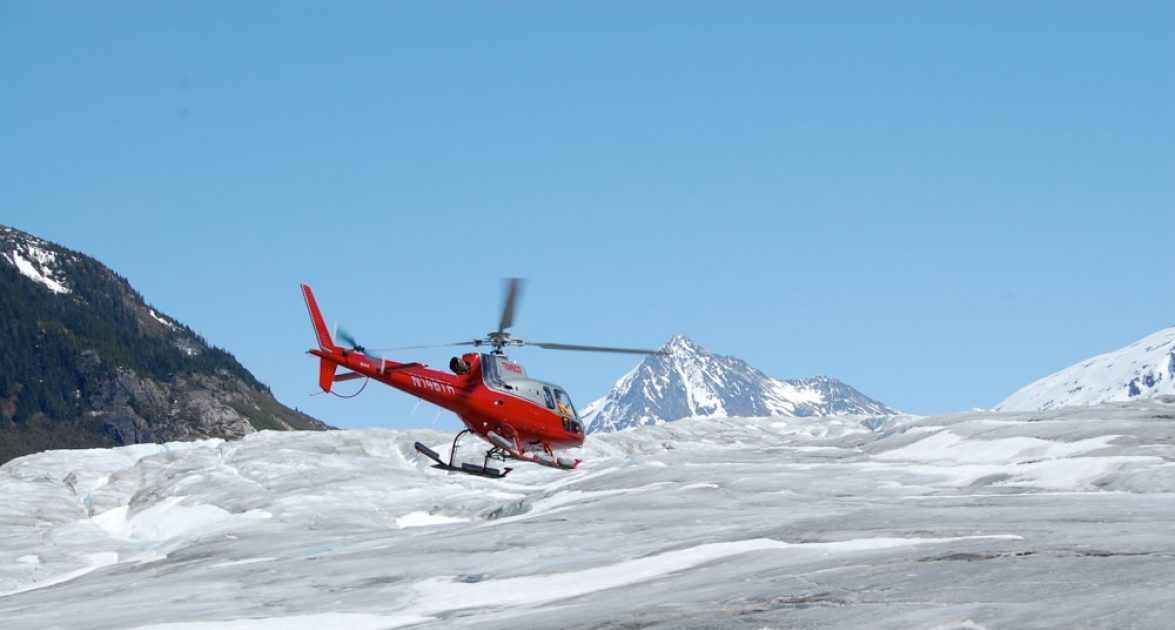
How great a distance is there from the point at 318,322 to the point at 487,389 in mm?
5412

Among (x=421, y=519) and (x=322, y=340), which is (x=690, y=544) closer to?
(x=322, y=340)

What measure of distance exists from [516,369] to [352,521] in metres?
26.7

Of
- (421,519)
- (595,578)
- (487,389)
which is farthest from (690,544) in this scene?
(421,519)

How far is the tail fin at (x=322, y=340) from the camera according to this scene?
1538 inches

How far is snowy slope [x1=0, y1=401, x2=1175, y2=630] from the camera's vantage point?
750 inches

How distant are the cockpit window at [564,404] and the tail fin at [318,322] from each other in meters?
7.38

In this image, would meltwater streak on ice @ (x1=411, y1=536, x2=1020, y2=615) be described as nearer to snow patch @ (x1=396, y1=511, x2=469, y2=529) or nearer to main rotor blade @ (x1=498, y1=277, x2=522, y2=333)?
main rotor blade @ (x1=498, y1=277, x2=522, y2=333)

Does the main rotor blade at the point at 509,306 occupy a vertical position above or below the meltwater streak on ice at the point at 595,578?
above

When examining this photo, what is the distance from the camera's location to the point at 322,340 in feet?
129

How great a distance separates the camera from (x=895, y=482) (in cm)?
4262

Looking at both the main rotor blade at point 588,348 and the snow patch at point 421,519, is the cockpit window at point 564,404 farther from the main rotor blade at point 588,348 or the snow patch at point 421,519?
the snow patch at point 421,519

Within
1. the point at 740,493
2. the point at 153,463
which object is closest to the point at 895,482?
the point at 740,493

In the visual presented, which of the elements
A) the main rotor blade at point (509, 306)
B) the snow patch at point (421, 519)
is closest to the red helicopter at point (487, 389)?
the main rotor blade at point (509, 306)

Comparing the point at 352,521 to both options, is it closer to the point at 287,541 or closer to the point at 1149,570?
the point at 287,541
